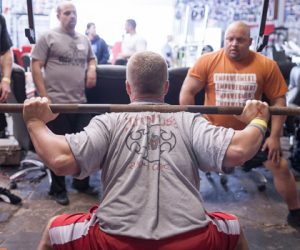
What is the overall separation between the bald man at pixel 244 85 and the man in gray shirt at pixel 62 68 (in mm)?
811

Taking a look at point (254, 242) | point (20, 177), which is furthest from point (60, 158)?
point (20, 177)

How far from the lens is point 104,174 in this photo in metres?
1.29

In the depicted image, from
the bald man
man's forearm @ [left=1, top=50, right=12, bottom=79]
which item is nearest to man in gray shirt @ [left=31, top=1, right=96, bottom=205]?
man's forearm @ [left=1, top=50, right=12, bottom=79]

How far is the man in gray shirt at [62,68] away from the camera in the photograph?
277 centimetres

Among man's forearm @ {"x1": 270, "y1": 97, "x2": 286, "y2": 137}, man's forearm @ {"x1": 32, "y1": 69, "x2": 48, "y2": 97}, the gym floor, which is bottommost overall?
the gym floor

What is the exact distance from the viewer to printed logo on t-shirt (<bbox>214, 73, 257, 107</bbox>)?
2.60 metres

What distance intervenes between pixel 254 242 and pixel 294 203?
1.51ft

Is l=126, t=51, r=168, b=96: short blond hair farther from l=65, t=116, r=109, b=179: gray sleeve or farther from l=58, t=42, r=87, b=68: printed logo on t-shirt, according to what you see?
l=58, t=42, r=87, b=68: printed logo on t-shirt

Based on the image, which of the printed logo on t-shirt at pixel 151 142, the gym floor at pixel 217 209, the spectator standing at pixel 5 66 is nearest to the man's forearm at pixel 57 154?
the printed logo on t-shirt at pixel 151 142

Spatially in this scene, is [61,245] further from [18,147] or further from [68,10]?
[18,147]

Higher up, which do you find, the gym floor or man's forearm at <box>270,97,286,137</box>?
man's forearm at <box>270,97,286,137</box>

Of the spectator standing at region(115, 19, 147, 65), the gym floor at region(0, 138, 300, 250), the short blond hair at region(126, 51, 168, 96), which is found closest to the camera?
the short blond hair at region(126, 51, 168, 96)

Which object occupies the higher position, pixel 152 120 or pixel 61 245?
pixel 152 120

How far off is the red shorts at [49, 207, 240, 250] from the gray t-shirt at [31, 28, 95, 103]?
1640mm
